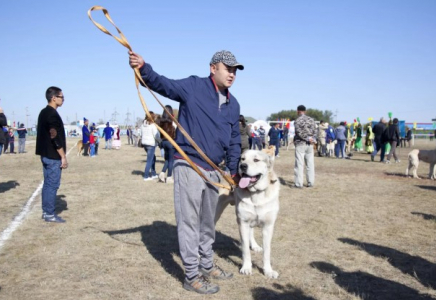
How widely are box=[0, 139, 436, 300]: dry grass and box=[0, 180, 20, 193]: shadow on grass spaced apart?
2.19ft

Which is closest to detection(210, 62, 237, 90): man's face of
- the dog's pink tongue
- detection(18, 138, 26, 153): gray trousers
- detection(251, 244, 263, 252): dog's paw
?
the dog's pink tongue

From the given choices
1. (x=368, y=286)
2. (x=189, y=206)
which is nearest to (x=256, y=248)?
(x=368, y=286)

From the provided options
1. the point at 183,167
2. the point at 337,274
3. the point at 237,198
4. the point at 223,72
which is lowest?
the point at 337,274

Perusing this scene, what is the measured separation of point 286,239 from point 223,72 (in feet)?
9.42

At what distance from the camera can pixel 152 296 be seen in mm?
3398

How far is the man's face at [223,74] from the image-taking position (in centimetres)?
351

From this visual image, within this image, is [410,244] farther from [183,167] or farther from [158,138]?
[158,138]

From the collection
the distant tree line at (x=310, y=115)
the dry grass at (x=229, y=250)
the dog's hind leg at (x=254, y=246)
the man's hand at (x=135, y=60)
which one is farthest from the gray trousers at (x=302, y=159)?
the distant tree line at (x=310, y=115)

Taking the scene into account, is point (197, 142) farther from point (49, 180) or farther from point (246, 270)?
point (49, 180)

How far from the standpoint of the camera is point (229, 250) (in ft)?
15.8

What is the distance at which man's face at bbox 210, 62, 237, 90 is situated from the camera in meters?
3.51

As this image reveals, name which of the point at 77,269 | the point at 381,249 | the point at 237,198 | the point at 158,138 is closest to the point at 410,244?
the point at 381,249

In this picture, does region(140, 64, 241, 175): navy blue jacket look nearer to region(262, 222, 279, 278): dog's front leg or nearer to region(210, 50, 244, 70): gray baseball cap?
region(210, 50, 244, 70): gray baseball cap

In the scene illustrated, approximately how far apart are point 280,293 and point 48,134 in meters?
4.29
